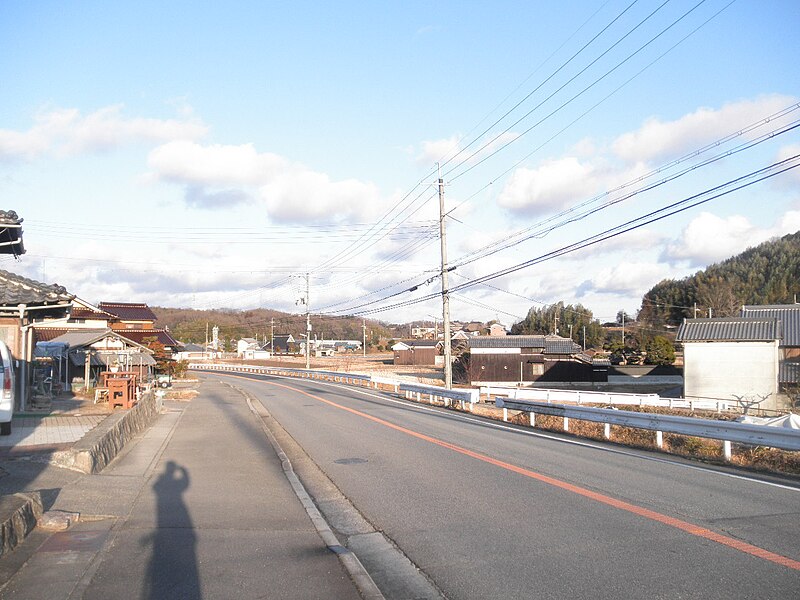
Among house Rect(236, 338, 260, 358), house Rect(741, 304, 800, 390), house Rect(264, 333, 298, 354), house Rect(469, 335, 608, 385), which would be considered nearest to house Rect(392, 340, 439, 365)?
house Rect(469, 335, 608, 385)

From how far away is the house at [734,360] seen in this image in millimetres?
40625

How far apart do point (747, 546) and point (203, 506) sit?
6136mm

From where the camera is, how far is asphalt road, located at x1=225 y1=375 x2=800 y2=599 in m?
5.52

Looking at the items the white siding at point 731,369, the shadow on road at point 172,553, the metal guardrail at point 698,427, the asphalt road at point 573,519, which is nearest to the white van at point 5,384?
the shadow on road at point 172,553

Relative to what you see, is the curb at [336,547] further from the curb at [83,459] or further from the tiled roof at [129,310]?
the tiled roof at [129,310]

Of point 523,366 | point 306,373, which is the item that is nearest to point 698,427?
point 523,366

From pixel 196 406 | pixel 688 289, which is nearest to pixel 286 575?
pixel 196 406

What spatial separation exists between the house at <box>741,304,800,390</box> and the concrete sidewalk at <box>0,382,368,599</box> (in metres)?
38.9

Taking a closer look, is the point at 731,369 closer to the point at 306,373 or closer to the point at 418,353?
the point at 306,373

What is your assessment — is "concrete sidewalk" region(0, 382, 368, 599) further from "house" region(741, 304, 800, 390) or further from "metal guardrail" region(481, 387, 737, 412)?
"house" region(741, 304, 800, 390)

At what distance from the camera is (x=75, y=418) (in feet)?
57.9

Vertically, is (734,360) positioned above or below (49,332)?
below

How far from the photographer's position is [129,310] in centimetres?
6269

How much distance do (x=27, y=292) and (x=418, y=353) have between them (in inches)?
3327
